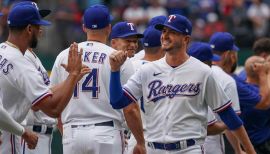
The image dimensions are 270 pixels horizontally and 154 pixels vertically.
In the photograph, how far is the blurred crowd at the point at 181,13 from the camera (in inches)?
682

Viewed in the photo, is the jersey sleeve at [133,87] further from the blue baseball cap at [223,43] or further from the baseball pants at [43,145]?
the blue baseball cap at [223,43]

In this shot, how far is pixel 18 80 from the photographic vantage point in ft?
25.7

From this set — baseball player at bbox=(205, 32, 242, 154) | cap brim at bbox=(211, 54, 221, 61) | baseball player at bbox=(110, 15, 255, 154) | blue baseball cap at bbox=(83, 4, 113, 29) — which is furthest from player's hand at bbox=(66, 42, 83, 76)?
cap brim at bbox=(211, 54, 221, 61)

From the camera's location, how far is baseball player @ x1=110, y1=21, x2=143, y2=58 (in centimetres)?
982

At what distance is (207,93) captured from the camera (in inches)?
321

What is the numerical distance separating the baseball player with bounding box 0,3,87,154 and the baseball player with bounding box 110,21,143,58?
1.71 metres

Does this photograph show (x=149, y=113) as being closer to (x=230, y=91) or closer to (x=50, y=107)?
(x=50, y=107)

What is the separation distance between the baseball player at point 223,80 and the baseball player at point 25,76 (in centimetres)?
Result: 250

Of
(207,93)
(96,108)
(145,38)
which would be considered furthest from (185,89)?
(145,38)

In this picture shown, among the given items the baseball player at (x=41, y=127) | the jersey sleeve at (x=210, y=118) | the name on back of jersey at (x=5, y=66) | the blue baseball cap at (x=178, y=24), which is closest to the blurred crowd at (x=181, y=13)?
the jersey sleeve at (x=210, y=118)

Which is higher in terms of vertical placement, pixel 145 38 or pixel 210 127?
pixel 145 38

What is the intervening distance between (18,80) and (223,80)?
2946 mm

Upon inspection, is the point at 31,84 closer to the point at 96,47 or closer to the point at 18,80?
the point at 18,80

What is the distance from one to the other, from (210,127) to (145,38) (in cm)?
122
